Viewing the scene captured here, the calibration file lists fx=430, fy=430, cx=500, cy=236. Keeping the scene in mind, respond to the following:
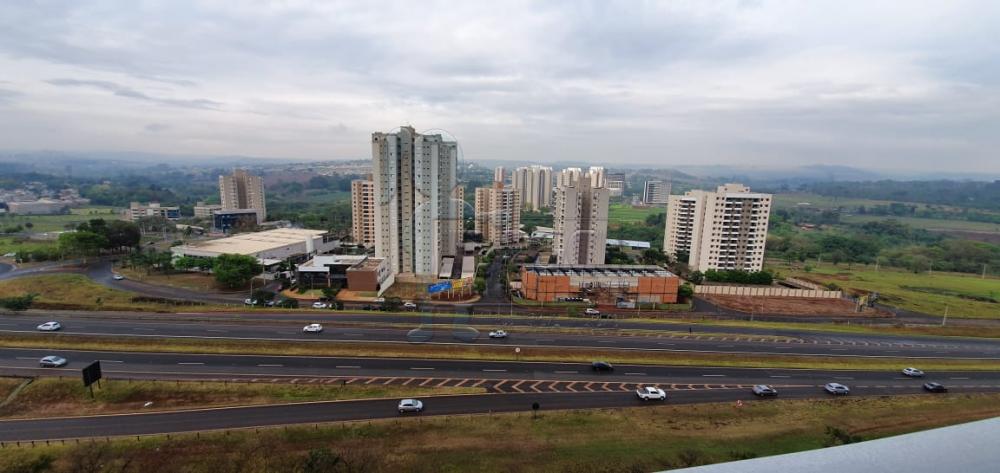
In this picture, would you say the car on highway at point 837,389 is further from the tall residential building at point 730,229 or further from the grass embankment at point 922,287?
the tall residential building at point 730,229

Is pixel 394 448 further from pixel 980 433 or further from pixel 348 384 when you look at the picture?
pixel 980 433

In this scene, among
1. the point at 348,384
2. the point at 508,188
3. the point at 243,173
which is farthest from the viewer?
the point at 243,173

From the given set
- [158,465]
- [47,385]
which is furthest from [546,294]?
→ [47,385]

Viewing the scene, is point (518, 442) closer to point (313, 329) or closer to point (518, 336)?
point (518, 336)

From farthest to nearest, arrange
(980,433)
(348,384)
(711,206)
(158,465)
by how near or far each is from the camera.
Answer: (711,206) → (348,384) → (158,465) → (980,433)

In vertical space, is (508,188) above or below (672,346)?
above

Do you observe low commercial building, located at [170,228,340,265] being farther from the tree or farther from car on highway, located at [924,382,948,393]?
car on highway, located at [924,382,948,393]

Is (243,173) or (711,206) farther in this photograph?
(243,173)

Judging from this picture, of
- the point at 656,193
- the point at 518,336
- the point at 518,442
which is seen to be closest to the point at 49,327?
the point at 518,336
